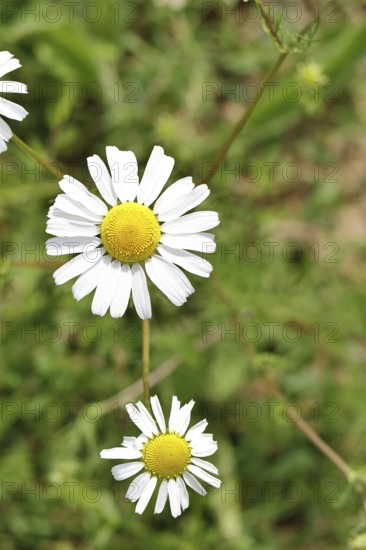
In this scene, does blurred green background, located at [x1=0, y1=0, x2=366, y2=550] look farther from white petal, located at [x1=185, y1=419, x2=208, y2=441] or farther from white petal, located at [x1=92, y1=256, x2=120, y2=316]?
white petal, located at [x1=92, y1=256, x2=120, y2=316]

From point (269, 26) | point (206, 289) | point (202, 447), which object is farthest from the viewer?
point (206, 289)

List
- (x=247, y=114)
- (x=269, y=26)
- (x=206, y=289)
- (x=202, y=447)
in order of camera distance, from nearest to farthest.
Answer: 1. (x=269, y=26)
2. (x=202, y=447)
3. (x=247, y=114)
4. (x=206, y=289)

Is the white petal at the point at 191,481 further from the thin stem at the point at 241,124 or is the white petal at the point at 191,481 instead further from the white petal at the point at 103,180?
the thin stem at the point at 241,124

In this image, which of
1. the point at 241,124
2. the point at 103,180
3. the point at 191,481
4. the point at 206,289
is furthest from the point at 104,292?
the point at 206,289

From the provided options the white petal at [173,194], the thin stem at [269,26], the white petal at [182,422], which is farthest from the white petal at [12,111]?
the white petal at [182,422]

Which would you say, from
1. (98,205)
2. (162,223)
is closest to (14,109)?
(98,205)

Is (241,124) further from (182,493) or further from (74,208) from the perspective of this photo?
(182,493)

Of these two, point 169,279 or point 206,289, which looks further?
point 206,289
